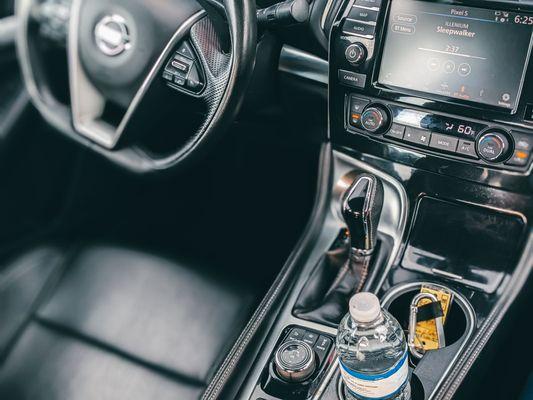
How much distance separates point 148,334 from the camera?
1312 mm

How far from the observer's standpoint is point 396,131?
1083 mm

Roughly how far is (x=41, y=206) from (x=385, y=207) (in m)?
1.04

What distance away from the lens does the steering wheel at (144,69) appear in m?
1.03

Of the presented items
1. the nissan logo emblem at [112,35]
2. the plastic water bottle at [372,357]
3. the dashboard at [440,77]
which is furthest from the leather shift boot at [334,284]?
the nissan logo emblem at [112,35]

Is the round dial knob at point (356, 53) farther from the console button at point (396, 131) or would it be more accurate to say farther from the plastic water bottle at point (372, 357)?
the plastic water bottle at point (372, 357)

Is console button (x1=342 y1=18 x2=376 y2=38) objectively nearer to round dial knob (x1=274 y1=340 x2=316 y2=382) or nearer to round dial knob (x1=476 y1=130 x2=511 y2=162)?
round dial knob (x1=476 y1=130 x2=511 y2=162)

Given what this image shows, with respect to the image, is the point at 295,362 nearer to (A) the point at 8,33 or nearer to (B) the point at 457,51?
(B) the point at 457,51

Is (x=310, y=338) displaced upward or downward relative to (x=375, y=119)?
downward

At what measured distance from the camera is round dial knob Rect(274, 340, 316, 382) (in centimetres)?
99

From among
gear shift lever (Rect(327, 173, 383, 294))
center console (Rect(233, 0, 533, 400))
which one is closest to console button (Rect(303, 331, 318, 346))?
center console (Rect(233, 0, 533, 400))

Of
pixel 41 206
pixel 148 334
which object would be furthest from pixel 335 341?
pixel 41 206

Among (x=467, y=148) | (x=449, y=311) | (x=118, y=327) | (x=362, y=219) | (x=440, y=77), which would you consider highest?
(x=440, y=77)

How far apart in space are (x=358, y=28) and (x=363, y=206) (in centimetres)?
30

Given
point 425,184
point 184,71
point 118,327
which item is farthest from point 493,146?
point 118,327
